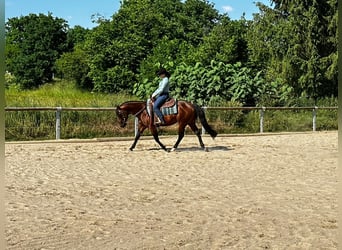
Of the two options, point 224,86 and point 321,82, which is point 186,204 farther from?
point 321,82

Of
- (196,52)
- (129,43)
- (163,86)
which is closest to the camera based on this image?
(163,86)

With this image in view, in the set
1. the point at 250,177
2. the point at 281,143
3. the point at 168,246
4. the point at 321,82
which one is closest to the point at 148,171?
the point at 250,177

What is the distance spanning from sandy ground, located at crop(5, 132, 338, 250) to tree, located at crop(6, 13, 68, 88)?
108ft

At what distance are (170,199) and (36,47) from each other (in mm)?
41040

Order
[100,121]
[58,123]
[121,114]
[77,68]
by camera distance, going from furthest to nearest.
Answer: [77,68] < [100,121] < [58,123] < [121,114]

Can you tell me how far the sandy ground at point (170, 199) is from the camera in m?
3.82

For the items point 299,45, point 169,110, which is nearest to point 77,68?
point 299,45

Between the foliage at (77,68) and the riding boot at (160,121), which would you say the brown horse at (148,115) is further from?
the foliage at (77,68)

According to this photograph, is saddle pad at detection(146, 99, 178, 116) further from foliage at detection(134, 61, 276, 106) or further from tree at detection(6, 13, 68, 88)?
tree at detection(6, 13, 68, 88)

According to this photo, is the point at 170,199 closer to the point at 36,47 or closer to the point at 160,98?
the point at 160,98

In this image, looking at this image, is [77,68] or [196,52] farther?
[77,68]

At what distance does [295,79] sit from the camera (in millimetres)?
23969

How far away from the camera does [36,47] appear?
44.4 metres

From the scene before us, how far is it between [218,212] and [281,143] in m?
8.73
